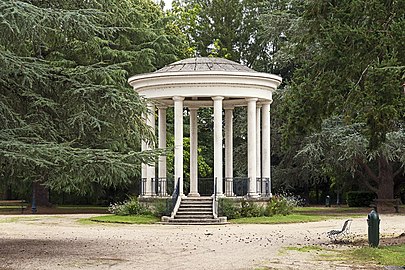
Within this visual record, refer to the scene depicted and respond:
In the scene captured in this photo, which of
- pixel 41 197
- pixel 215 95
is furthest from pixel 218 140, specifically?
pixel 41 197

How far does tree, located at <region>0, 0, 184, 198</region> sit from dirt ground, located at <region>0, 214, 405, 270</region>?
5.78 ft

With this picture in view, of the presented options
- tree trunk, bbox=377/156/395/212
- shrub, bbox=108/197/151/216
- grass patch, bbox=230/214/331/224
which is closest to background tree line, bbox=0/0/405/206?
grass patch, bbox=230/214/331/224

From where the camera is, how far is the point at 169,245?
19.6 meters

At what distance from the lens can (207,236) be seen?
74.7ft

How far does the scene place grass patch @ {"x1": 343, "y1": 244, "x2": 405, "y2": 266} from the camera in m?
15.4

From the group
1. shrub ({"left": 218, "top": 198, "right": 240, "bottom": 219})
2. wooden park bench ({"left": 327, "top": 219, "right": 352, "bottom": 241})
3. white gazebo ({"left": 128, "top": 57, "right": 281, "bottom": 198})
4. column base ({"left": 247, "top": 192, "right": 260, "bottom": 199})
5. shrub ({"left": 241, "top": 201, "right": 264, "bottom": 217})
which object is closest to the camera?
wooden park bench ({"left": 327, "top": 219, "right": 352, "bottom": 241})

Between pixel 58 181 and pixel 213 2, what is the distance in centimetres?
4763

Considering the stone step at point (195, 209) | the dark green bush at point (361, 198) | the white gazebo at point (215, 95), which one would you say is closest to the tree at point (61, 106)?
the white gazebo at point (215, 95)

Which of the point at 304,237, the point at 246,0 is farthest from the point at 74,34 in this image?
the point at 246,0

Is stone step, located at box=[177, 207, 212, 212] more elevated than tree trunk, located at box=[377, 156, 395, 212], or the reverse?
tree trunk, located at box=[377, 156, 395, 212]

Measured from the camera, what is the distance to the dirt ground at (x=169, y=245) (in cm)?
1534

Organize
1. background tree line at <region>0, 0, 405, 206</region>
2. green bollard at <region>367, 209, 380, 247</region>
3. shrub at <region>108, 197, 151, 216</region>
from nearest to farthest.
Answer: background tree line at <region>0, 0, 405, 206</region>, green bollard at <region>367, 209, 380, 247</region>, shrub at <region>108, 197, 151, 216</region>

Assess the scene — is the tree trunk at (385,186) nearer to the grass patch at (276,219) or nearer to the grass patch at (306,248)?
the grass patch at (276,219)

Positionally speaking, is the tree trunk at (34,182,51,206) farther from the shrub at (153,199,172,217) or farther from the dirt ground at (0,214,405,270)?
the dirt ground at (0,214,405,270)
